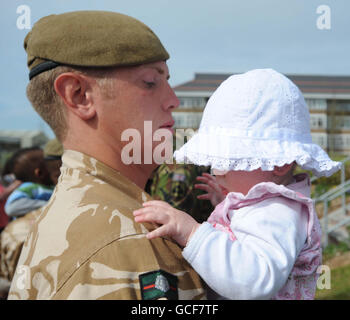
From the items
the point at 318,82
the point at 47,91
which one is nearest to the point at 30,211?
the point at 47,91

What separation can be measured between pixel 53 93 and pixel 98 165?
35cm

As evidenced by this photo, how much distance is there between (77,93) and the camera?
5.47 ft

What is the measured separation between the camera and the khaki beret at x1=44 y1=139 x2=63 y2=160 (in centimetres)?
523

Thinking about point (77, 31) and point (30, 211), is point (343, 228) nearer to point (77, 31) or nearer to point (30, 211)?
point (30, 211)

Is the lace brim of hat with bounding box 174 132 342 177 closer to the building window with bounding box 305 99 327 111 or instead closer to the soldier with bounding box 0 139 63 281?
the soldier with bounding box 0 139 63 281

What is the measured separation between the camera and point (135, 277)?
51.3 inches

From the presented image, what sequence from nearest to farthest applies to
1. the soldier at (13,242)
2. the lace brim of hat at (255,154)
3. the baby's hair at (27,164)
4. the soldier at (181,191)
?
1. the lace brim of hat at (255,154)
2. the soldier at (181,191)
3. the soldier at (13,242)
4. the baby's hair at (27,164)

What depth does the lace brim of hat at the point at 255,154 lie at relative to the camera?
185 centimetres

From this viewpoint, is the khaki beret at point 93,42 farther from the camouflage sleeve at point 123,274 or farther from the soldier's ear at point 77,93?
the camouflage sleeve at point 123,274

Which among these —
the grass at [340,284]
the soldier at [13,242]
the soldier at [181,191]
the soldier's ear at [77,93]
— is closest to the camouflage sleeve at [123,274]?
the soldier's ear at [77,93]

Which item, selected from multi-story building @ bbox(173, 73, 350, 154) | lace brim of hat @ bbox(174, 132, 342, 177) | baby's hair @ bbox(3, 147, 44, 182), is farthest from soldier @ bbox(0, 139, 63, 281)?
multi-story building @ bbox(173, 73, 350, 154)

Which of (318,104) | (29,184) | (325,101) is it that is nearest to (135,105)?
(29,184)

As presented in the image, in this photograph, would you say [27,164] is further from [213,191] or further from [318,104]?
[318,104]

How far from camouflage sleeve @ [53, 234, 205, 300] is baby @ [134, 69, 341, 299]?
0.29ft
